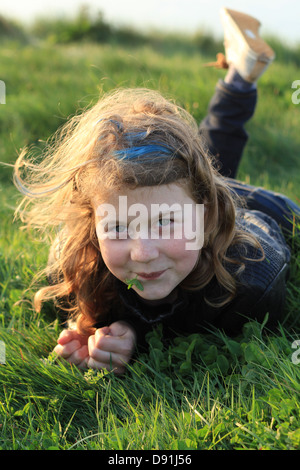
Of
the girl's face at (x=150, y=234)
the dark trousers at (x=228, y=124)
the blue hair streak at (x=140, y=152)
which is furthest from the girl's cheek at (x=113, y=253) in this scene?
the dark trousers at (x=228, y=124)

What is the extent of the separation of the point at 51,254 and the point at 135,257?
815 millimetres

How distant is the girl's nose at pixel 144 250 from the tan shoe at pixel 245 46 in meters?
1.82

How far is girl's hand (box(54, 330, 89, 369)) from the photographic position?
2250mm

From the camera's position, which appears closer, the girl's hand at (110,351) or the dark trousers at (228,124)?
the girl's hand at (110,351)

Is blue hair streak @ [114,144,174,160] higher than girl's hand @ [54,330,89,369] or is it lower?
higher

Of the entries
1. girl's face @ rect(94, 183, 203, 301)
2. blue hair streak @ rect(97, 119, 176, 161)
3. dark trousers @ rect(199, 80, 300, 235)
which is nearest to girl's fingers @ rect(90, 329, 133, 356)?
girl's face @ rect(94, 183, 203, 301)

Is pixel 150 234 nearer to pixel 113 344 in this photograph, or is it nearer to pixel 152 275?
pixel 152 275

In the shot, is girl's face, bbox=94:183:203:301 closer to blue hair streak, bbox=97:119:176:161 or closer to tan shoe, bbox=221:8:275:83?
blue hair streak, bbox=97:119:176:161

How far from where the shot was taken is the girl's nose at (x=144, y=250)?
1.91 metres

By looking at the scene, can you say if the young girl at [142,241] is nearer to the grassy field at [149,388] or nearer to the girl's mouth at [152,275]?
the girl's mouth at [152,275]

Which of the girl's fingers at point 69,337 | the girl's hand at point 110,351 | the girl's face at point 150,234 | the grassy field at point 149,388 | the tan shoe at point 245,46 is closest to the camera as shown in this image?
the grassy field at point 149,388

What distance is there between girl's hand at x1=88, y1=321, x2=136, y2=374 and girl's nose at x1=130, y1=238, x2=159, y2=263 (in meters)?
0.45

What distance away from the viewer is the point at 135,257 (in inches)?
76.1

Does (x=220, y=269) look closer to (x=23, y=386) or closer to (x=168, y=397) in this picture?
(x=168, y=397)
